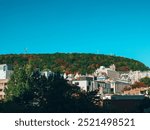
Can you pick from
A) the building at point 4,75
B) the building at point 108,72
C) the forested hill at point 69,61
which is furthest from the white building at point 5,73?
the building at point 108,72

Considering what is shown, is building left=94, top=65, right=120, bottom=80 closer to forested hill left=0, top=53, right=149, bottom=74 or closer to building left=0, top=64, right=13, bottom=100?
forested hill left=0, top=53, right=149, bottom=74

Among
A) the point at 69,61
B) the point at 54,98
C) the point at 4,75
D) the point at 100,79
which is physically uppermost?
the point at 69,61

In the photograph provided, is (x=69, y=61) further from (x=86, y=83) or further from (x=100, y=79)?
(x=100, y=79)

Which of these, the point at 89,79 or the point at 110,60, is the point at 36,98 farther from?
the point at 110,60

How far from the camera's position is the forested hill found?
2337cm

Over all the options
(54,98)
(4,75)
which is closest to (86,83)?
(4,75)

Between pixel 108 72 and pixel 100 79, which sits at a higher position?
pixel 108 72

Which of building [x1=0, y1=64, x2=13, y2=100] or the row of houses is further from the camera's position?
the row of houses

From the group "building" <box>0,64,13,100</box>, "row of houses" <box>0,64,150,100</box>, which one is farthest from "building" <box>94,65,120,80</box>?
"building" <box>0,64,13,100</box>

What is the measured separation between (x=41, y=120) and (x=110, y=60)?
156 ft

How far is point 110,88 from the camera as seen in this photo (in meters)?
43.5

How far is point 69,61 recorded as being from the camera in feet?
104

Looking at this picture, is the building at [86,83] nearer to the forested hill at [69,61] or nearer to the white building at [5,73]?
the forested hill at [69,61]

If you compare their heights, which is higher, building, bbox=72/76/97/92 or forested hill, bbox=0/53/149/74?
forested hill, bbox=0/53/149/74
